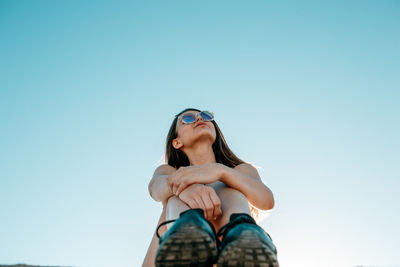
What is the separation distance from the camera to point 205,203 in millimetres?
2230

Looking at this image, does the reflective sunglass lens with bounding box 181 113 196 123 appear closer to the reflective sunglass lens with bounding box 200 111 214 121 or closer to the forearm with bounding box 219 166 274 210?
the reflective sunglass lens with bounding box 200 111 214 121

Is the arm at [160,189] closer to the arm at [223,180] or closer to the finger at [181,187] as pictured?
the arm at [223,180]

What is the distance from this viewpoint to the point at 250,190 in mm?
2742

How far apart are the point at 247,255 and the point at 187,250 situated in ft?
0.99

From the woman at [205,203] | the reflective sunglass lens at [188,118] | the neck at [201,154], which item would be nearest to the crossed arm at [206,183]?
the woman at [205,203]

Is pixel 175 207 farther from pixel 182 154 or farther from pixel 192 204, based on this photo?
pixel 182 154

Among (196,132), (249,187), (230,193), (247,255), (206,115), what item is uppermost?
(206,115)

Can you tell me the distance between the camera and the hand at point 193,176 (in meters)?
2.55

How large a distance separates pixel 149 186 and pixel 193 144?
0.87 metres

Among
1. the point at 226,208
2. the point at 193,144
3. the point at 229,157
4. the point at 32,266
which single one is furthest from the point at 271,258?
the point at 229,157

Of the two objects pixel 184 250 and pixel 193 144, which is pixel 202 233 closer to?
pixel 184 250

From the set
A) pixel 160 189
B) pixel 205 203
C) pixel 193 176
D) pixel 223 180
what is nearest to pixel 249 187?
pixel 223 180

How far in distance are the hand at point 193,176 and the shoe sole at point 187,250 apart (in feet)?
3.09

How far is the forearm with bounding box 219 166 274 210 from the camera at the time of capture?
270 cm
